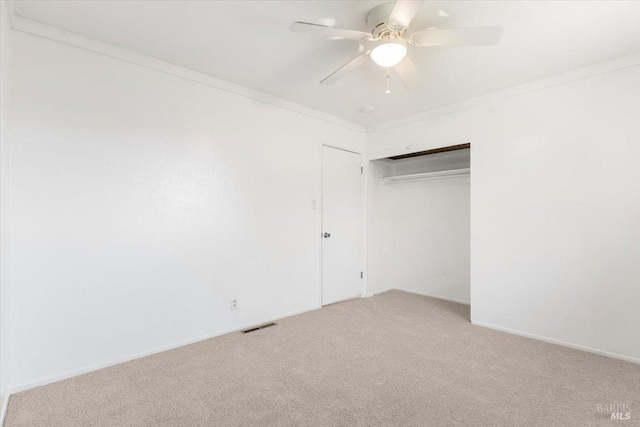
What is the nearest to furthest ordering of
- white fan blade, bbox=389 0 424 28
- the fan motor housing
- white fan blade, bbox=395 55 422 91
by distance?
1. white fan blade, bbox=389 0 424 28
2. the fan motor housing
3. white fan blade, bbox=395 55 422 91

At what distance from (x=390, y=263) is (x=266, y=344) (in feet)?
9.17

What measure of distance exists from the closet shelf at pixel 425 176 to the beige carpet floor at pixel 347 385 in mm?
2088

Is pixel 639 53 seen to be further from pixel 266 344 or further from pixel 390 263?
pixel 266 344

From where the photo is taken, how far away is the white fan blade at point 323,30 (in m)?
1.77

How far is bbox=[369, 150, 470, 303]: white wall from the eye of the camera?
14.2ft

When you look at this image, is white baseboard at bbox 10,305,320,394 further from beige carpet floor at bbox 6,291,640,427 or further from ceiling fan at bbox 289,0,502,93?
ceiling fan at bbox 289,0,502,93

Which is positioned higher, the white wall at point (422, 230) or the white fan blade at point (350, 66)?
the white fan blade at point (350, 66)

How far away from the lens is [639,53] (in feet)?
8.25

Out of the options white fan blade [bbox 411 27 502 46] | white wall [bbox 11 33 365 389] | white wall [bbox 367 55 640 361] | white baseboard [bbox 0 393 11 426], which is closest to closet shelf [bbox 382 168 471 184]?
white wall [bbox 367 55 640 361]

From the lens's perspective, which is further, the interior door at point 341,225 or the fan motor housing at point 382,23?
the interior door at point 341,225

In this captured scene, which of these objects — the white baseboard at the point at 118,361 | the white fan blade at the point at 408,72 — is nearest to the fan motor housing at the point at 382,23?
the white fan blade at the point at 408,72

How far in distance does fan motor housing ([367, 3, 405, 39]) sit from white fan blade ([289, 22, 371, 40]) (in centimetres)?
12

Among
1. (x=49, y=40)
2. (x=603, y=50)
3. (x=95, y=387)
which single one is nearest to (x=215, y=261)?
(x=95, y=387)

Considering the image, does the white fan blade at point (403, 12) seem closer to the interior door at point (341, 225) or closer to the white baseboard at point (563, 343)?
the interior door at point (341, 225)
